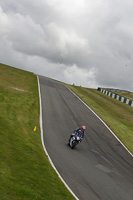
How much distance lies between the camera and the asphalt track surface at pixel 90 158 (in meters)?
10.5

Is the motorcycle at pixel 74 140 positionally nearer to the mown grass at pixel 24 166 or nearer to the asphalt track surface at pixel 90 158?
the asphalt track surface at pixel 90 158

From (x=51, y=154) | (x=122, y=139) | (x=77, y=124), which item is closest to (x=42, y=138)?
(x=51, y=154)

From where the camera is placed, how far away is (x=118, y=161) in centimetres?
1580

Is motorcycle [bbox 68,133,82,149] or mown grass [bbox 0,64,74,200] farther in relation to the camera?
motorcycle [bbox 68,133,82,149]

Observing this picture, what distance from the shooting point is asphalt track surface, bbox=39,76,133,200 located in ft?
34.3

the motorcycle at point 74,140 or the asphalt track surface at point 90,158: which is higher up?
the motorcycle at point 74,140

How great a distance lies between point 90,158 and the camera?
14.9 metres

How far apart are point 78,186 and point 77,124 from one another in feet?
40.9

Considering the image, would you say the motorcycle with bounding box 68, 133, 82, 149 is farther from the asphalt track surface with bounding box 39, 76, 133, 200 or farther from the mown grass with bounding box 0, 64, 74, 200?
the mown grass with bounding box 0, 64, 74, 200

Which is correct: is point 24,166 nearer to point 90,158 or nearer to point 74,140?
point 90,158

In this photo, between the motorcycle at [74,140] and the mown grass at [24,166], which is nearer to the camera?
the mown grass at [24,166]

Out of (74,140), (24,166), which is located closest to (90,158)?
(74,140)

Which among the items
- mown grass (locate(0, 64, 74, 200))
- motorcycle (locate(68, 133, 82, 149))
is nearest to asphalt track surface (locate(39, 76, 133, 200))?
motorcycle (locate(68, 133, 82, 149))

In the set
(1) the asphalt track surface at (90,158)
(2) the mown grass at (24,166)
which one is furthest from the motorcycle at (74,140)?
(2) the mown grass at (24,166)
